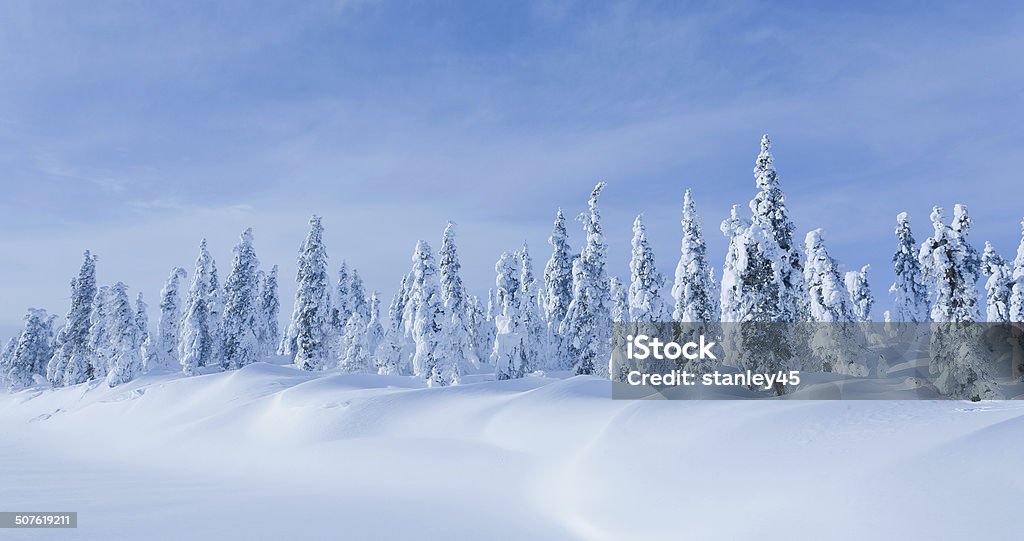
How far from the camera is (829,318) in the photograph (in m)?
37.4

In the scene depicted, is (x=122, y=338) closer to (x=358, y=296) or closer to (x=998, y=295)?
(x=358, y=296)

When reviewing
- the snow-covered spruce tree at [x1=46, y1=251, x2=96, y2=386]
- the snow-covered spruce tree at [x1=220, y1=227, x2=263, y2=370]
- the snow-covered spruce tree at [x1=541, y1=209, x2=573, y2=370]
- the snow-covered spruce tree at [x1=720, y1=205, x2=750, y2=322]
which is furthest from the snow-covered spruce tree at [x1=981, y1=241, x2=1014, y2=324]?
the snow-covered spruce tree at [x1=46, y1=251, x2=96, y2=386]

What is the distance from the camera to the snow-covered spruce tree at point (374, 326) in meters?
68.5

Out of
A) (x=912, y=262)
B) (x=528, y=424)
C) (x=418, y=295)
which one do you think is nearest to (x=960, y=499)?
(x=528, y=424)

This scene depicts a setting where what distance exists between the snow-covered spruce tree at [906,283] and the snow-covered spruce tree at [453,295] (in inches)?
1190

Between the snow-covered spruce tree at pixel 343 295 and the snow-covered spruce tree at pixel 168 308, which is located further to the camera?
the snow-covered spruce tree at pixel 343 295

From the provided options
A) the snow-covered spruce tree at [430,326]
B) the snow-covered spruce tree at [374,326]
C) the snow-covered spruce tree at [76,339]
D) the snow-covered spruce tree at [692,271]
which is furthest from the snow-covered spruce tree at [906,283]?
the snow-covered spruce tree at [76,339]

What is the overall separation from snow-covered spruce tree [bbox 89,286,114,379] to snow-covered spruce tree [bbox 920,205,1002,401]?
170 ft

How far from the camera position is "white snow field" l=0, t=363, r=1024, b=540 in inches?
290

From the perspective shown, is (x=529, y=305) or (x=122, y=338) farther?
(x=529, y=305)

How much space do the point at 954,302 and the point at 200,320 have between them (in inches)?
2157

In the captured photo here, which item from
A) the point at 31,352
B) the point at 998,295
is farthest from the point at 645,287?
the point at 31,352

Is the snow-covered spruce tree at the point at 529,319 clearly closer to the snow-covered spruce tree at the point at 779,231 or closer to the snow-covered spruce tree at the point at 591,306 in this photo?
the snow-covered spruce tree at the point at 591,306

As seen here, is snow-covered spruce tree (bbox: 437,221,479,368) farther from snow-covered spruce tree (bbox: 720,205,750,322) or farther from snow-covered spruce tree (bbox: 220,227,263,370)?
snow-covered spruce tree (bbox: 220,227,263,370)
